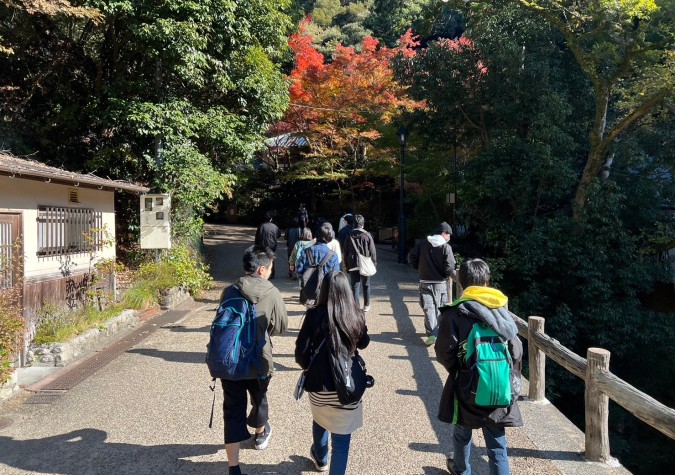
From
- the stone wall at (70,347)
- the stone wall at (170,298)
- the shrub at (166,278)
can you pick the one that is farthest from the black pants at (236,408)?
the stone wall at (170,298)

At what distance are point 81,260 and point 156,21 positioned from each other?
185 inches

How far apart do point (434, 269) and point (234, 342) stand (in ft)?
13.4

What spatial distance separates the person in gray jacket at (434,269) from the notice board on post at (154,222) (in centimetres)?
547

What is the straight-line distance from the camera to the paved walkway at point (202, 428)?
3.78 meters

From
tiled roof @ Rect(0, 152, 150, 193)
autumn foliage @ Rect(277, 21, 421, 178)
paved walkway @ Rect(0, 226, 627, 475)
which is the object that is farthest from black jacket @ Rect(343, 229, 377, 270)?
autumn foliage @ Rect(277, 21, 421, 178)

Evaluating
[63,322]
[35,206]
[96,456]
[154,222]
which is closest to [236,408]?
[96,456]

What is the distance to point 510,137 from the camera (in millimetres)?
13297

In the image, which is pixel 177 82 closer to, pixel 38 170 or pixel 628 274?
pixel 38 170

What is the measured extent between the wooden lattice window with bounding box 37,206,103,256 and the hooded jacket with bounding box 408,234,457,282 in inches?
207

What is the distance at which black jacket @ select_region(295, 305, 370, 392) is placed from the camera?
3.07 meters

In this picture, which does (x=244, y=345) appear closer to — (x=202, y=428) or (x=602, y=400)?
(x=202, y=428)

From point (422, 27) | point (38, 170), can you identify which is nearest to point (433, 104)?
point (422, 27)

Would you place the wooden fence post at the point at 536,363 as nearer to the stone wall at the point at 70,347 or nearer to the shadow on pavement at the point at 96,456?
the shadow on pavement at the point at 96,456

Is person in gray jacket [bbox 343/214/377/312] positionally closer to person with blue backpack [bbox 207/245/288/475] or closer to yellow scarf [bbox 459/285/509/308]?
person with blue backpack [bbox 207/245/288/475]
